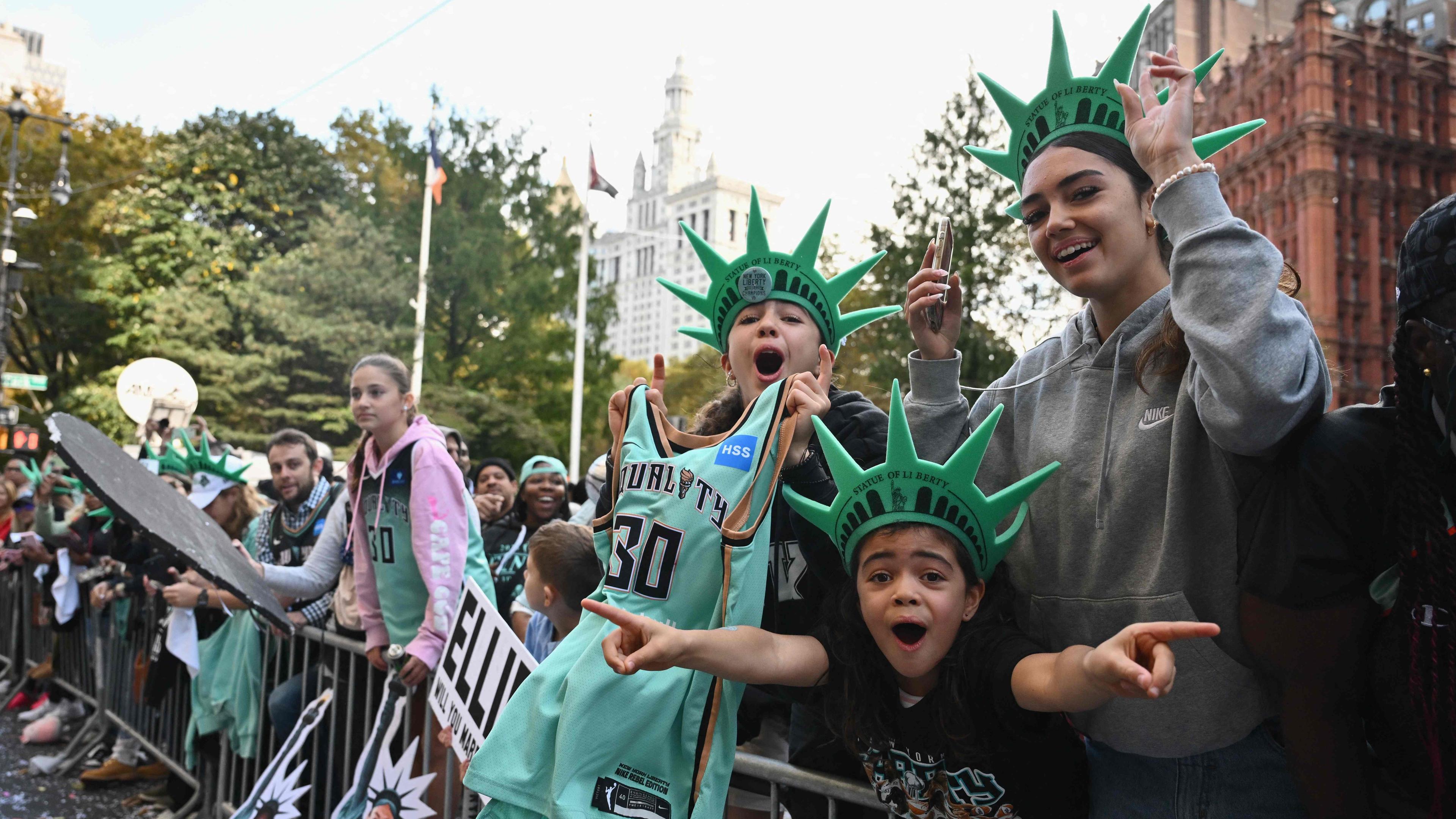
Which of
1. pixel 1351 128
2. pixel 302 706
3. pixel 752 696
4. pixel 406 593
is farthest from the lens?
pixel 1351 128

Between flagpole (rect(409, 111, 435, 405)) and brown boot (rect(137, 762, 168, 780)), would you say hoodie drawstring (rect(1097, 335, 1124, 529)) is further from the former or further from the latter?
flagpole (rect(409, 111, 435, 405))

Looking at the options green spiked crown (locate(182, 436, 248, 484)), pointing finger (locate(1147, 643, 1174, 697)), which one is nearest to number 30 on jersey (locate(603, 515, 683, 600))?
pointing finger (locate(1147, 643, 1174, 697))

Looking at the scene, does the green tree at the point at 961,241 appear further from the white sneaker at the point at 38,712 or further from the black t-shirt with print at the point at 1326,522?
the black t-shirt with print at the point at 1326,522

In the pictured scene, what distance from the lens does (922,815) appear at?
2.30m

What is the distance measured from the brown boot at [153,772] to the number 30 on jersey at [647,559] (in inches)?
223

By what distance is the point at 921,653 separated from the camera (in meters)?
2.22

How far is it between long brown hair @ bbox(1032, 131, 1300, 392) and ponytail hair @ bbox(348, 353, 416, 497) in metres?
3.35

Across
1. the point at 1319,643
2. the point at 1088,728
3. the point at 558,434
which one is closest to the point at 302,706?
the point at 1088,728

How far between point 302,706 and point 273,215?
28959 mm

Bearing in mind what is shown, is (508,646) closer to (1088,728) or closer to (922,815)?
(922,815)

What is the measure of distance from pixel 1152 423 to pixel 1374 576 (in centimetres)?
47

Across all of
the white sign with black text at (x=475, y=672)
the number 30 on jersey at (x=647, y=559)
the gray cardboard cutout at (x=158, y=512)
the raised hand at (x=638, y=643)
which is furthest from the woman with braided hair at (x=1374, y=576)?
the gray cardboard cutout at (x=158, y=512)

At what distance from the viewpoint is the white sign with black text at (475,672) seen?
10.6 feet

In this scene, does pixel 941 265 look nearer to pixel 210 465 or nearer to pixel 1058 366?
pixel 1058 366
